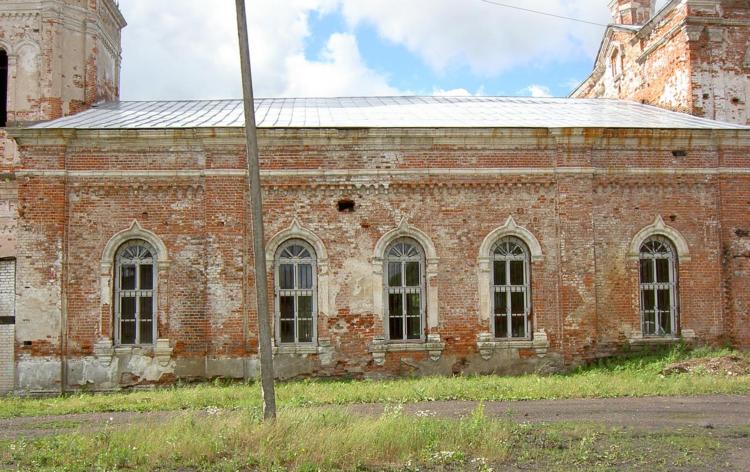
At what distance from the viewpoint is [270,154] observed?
1405cm

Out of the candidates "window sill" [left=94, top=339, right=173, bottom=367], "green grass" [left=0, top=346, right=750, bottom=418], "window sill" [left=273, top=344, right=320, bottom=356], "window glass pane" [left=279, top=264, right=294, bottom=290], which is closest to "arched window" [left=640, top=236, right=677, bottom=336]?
"green grass" [left=0, top=346, right=750, bottom=418]

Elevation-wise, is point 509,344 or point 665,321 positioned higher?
point 665,321

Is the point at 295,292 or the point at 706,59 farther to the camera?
the point at 706,59

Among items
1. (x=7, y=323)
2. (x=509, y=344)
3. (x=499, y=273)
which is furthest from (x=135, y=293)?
(x=509, y=344)

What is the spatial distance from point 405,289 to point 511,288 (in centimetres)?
205

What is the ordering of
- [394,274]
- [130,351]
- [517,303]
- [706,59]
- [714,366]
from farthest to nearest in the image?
[706,59] < [517,303] < [394,274] < [130,351] < [714,366]

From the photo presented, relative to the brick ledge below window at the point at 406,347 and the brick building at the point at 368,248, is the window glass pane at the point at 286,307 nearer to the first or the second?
the brick building at the point at 368,248

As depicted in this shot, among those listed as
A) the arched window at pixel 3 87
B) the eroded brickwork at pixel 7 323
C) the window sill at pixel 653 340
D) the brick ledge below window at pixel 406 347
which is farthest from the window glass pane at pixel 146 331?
the window sill at pixel 653 340

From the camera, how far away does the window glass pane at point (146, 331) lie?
14.0 metres

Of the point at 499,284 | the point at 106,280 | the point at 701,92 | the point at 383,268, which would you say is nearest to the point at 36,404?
the point at 106,280

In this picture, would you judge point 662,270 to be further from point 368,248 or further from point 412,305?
point 368,248

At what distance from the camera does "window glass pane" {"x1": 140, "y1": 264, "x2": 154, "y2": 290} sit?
14.1 metres

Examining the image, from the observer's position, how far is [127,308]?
1407cm

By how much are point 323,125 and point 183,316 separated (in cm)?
443
